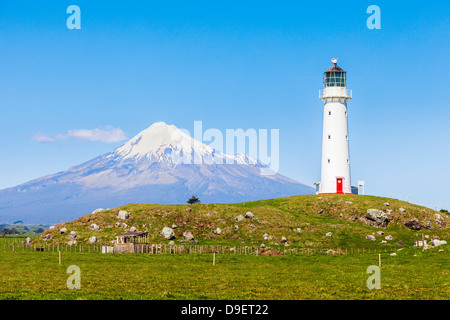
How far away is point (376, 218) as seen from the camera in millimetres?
105062

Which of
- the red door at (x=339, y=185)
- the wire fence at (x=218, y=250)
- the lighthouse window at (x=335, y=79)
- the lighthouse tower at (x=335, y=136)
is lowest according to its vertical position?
the wire fence at (x=218, y=250)

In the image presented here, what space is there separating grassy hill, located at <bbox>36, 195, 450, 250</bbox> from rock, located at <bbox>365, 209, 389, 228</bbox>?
1024 millimetres

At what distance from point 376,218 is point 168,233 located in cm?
3847

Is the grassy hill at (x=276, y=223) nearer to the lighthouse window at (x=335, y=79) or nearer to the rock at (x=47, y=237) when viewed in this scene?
the rock at (x=47, y=237)

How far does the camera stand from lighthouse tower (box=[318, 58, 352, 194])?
12225 centimetres

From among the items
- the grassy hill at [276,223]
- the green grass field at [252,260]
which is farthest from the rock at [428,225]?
the green grass field at [252,260]

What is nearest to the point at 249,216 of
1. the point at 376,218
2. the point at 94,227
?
the point at 376,218

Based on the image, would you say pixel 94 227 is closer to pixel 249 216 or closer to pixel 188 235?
pixel 188 235

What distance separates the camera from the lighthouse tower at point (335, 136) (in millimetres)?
122250

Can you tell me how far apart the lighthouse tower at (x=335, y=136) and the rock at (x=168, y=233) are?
4313cm

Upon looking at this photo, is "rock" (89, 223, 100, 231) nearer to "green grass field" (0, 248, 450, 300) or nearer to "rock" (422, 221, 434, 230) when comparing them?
"green grass field" (0, 248, 450, 300)

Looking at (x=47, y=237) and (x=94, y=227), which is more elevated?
(x=94, y=227)

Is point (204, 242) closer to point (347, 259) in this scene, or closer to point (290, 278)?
point (347, 259)

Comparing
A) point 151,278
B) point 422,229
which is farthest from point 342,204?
point 151,278
